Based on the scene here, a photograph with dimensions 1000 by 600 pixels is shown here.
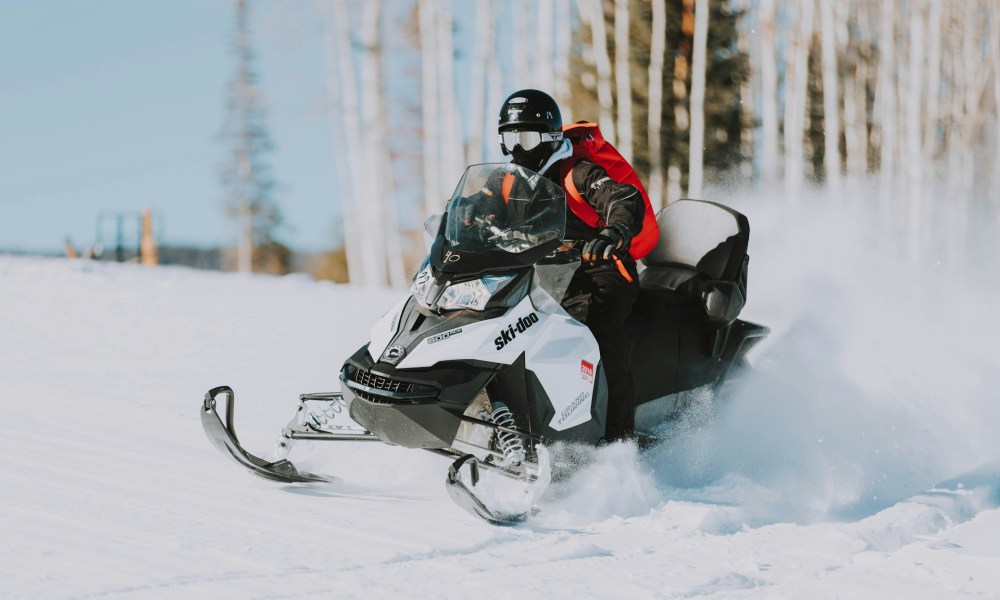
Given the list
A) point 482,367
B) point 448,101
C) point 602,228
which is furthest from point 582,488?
point 448,101

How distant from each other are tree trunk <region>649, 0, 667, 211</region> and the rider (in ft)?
55.7

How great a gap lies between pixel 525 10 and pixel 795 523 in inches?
739

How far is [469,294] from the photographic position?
3574 millimetres

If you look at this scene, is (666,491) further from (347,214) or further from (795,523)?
(347,214)

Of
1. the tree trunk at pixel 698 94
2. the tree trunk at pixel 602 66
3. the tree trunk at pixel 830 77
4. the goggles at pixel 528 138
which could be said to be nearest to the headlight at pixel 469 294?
the goggles at pixel 528 138

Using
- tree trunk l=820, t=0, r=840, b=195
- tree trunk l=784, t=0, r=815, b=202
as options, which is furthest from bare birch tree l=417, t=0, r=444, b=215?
tree trunk l=820, t=0, r=840, b=195

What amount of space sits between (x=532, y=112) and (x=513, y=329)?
96 centimetres

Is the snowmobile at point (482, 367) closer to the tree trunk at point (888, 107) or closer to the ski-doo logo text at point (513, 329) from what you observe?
the ski-doo logo text at point (513, 329)

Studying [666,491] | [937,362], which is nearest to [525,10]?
[937,362]

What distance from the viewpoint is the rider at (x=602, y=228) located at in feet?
13.1

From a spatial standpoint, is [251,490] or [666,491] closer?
[251,490]

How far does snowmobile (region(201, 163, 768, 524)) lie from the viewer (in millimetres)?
3432

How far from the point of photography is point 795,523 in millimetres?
3811

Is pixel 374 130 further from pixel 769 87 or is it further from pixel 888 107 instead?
pixel 888 107
